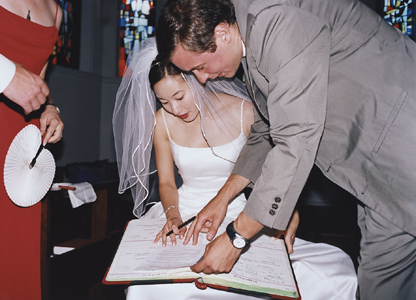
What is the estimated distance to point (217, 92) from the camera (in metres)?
2.22

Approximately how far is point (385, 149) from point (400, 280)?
0.49 metres

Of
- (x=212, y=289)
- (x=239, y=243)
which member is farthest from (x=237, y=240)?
(x=212, y=289)

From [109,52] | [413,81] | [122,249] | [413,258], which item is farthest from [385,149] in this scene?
[109,52]

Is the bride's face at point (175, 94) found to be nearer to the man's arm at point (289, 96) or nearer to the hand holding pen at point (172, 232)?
the hand holding pen at point (172, 232)

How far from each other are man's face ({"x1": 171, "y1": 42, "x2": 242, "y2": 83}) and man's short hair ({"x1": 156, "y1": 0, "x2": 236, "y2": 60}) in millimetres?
23

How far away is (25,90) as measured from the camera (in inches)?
53.9

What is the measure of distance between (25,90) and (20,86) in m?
0.02

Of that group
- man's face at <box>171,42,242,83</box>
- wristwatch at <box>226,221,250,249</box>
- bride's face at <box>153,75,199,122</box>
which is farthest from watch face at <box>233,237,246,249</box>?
bride's face at <box>153,75,199,122</box>

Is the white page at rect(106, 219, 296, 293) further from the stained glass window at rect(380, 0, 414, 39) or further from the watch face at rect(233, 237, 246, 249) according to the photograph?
the stained glass window at rect(380, 0, 414, 39)

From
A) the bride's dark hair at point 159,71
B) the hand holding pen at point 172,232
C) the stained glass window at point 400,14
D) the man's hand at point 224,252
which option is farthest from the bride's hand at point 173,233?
the stained glass window at point 400,14

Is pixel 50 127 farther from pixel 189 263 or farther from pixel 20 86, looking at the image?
pixel 189 263

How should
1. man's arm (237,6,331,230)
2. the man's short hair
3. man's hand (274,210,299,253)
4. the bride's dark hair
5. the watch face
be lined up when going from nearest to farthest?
1. man's arm (237,6,331,230)
2. the watch face
3. the man's short hair
4. man's hand (274,210,299,253)
5. the bride's dark hair

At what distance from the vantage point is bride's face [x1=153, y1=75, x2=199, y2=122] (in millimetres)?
2037

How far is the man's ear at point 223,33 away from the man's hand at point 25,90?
721 millimetres
